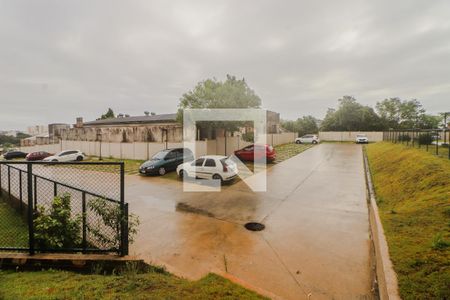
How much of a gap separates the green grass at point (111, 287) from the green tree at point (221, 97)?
14.1m

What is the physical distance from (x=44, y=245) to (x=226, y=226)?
13.8ft

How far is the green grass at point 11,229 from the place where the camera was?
17.4ft

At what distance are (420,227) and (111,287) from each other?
6.44m

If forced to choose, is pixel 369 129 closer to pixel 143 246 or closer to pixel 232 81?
pixel 232 81

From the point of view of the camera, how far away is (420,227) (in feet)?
16.8

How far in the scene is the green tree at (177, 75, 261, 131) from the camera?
16.6 m

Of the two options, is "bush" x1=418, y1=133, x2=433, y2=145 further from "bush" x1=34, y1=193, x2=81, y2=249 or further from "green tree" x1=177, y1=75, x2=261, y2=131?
"bush" x1=34, y1=193, x2=81, y2=249

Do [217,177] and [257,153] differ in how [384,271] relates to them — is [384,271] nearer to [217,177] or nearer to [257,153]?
[217,177]

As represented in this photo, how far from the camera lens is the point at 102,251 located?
433cm

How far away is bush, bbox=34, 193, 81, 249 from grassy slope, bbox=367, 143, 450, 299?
19.0ft

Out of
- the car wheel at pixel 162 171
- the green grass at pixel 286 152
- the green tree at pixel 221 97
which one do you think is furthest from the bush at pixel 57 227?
the green grass at pixel 286 152

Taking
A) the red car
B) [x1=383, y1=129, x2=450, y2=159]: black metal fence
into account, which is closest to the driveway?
[x1=383, y1=129, x2=450, y2=159]: black metal fence

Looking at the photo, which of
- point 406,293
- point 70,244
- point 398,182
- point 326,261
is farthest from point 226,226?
point 398,182

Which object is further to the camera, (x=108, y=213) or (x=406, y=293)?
(x=108, y=213)
